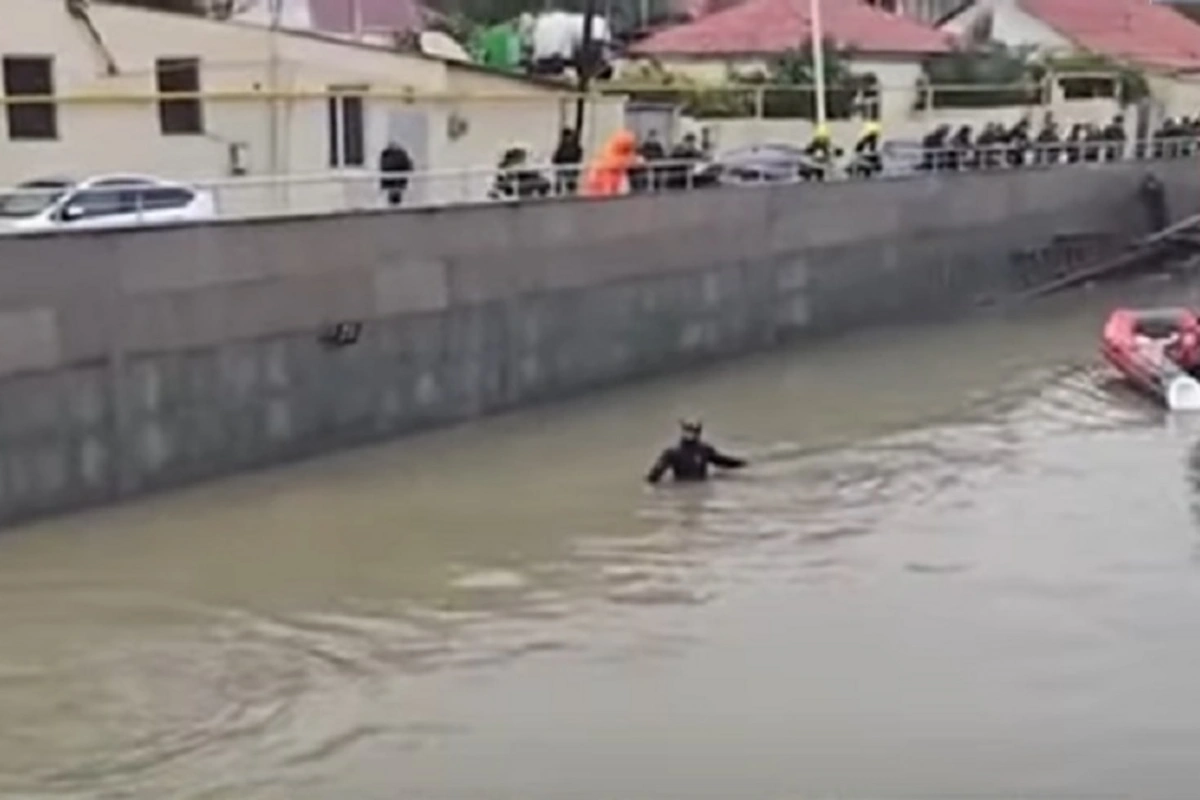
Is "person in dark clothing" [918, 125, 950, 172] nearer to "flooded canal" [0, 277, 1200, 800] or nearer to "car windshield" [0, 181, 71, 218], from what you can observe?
"flooded canal" [0, 277, 1200, 800]

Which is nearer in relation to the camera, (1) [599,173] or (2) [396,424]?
(2) [396,424]

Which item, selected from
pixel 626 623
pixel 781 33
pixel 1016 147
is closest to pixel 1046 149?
pixel 1016 147

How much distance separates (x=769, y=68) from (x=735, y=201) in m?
18.6

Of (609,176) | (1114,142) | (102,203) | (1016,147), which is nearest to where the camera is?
(102,203)

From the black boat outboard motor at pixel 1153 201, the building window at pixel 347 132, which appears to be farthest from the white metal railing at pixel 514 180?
the building window at pixel 347 132

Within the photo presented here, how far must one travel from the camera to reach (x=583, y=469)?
24625 millimetres

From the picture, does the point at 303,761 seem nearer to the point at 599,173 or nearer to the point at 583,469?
the point at 583,469

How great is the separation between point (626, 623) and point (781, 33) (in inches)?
1434

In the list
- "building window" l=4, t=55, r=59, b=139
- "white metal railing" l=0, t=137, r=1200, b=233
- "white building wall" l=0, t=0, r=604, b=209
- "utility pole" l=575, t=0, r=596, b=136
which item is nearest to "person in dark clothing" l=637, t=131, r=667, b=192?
"white metal railing" l=0, t=137, r=1200, b=233

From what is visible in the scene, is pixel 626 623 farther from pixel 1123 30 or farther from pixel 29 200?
pixel 1123 30

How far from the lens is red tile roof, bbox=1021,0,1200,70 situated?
2603 inches

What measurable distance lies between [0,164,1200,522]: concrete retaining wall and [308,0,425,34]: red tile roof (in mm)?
13090

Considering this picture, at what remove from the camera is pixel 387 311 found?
2617 cm

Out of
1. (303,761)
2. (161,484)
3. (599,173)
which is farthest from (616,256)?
(303,761)
